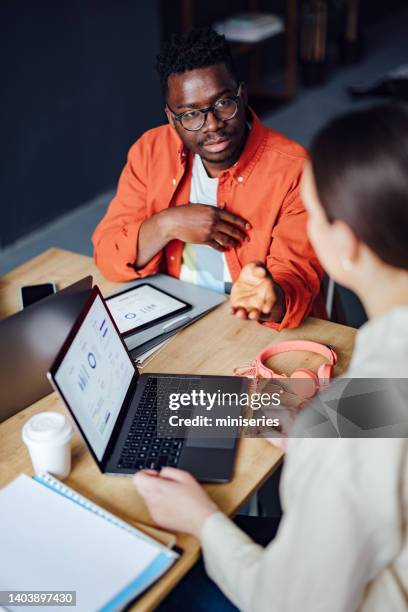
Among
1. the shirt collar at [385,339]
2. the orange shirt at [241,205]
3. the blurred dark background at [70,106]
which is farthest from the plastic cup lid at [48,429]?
the blurred dark background at [70,106]

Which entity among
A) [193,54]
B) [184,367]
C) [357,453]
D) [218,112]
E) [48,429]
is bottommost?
[184,367]

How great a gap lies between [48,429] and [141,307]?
61cm

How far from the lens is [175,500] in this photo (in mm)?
1171

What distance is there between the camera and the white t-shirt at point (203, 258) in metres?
2.00

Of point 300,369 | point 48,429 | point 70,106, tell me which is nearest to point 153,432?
point 48,429

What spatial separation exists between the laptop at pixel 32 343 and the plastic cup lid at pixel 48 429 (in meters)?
0.17

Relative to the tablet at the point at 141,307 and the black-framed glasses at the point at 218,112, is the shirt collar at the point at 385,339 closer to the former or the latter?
the tablet at the point at 141,307

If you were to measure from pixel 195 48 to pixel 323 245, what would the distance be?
105 cm

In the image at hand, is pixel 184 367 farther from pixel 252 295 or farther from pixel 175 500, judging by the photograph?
pixel 175 500

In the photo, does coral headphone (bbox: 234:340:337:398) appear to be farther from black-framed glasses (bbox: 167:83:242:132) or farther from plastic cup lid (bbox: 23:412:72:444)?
black-framed glasses (bbox: 167:83:242:132)

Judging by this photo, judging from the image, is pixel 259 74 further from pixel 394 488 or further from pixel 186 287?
pixel 394 488

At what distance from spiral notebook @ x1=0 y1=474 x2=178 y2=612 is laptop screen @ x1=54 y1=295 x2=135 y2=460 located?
0.40 ft

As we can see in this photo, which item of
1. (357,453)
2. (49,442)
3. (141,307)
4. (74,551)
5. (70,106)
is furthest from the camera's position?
(70,106)

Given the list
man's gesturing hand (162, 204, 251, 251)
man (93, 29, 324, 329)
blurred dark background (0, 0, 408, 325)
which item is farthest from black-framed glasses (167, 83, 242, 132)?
blurred dark background (0, 0, 408, 325)
